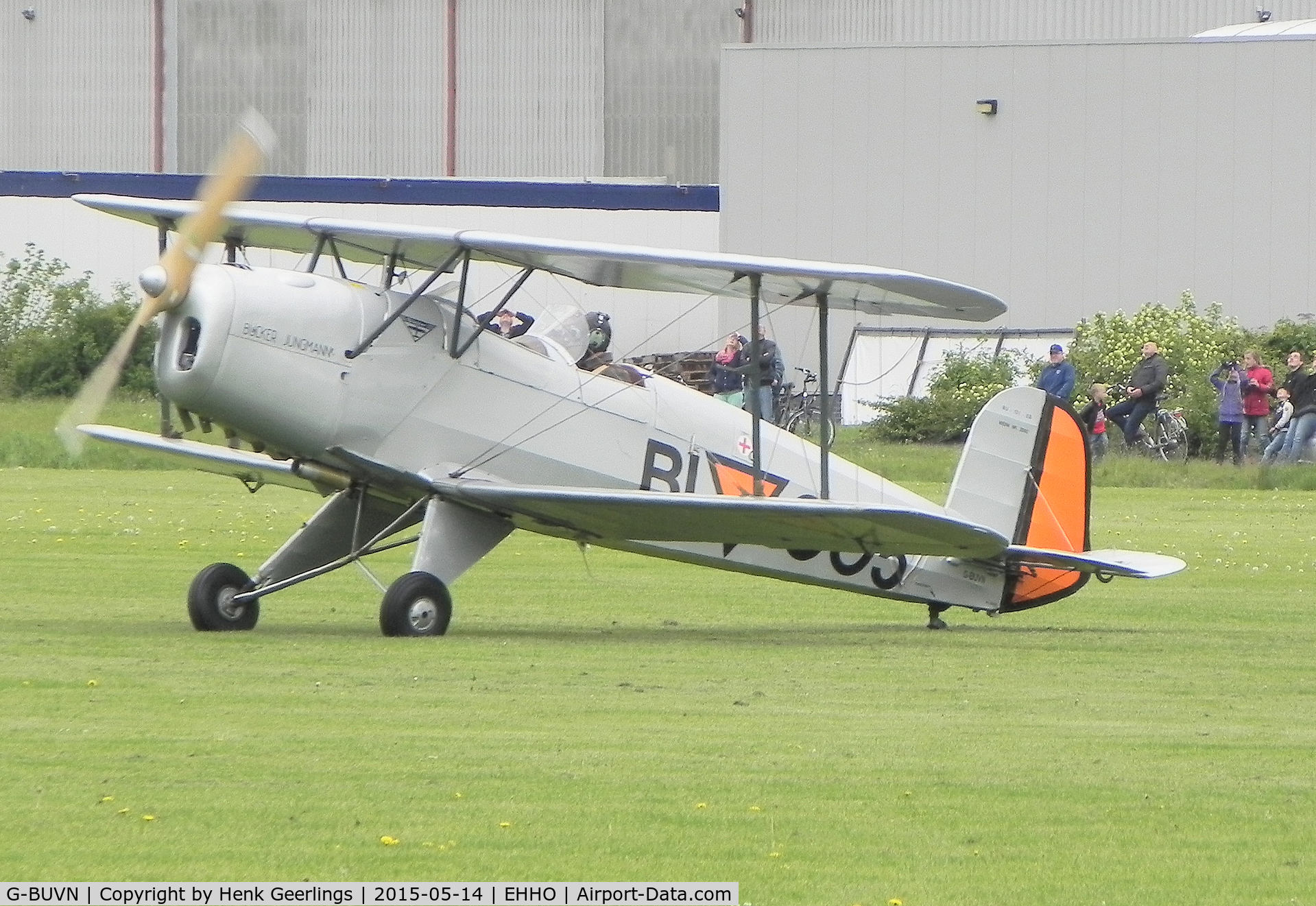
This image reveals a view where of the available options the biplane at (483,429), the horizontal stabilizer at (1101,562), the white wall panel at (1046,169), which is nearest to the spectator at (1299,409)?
the white wall panel at (1046,169)

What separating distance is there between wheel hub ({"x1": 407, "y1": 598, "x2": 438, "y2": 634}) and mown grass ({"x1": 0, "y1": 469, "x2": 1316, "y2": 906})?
331 mm

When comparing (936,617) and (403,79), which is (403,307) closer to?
(936,617)

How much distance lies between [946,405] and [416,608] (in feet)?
73.0

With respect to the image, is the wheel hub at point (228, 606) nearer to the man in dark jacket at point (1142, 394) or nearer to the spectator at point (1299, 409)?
the spectator at point (1299, 409)

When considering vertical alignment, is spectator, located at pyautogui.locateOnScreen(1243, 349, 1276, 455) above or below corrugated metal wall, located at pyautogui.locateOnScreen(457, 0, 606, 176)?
below

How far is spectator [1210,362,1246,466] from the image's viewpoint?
29.0 m

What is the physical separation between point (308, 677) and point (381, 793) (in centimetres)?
303

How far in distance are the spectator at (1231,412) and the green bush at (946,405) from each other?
154 inches

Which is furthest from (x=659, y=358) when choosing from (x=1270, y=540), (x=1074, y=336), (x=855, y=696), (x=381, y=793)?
(x=381, y=793)

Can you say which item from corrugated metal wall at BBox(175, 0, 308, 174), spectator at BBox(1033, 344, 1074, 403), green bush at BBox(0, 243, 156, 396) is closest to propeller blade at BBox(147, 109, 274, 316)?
spectator at BBox(1033, 344, 1074, 403)

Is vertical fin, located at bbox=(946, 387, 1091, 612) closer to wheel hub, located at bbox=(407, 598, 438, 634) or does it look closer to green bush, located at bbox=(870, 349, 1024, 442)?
wheel hub, located at bbox=(407, 598, 438, 634)

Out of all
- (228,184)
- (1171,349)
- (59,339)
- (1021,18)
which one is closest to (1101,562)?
(228,184)

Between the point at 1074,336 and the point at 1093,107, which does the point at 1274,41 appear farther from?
the point at 1074,336

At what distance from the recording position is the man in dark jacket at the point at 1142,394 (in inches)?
1131
